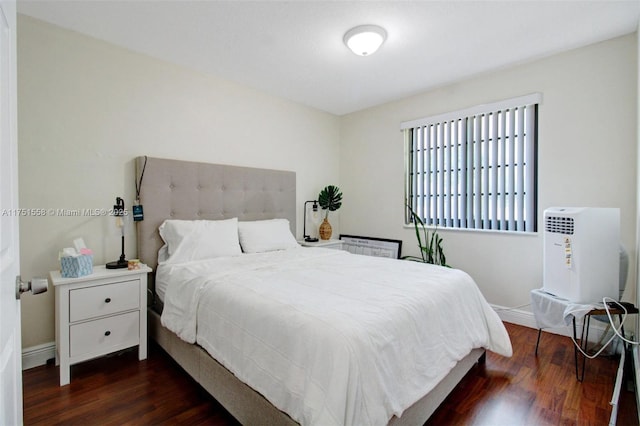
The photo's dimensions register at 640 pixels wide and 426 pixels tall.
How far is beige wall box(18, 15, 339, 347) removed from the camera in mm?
2174

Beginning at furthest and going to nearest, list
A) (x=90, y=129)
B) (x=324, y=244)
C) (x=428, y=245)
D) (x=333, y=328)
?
(x=324, y=244) < (x=428, y=245) < (x=90, y=129) < (x=333, y=328)

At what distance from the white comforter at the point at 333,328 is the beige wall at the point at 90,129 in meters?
0.86

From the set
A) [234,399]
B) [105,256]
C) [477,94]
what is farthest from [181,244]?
[477,94]

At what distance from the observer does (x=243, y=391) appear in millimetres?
1470

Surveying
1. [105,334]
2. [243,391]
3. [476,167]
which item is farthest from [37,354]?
[476,167]

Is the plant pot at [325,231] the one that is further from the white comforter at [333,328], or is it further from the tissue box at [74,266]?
the tissue box at [74,266]

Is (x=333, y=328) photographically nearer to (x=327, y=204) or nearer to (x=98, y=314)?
(x=98, y=314)

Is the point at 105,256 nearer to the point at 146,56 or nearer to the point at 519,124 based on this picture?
the point at 146,56

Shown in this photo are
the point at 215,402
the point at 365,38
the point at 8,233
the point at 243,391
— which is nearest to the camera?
the point at 8,233

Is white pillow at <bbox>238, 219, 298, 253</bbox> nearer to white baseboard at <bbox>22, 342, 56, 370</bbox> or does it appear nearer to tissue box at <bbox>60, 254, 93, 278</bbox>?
tissue box at <bbox>60, 254, 93, 278</bbox>

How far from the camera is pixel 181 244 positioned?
2.51m

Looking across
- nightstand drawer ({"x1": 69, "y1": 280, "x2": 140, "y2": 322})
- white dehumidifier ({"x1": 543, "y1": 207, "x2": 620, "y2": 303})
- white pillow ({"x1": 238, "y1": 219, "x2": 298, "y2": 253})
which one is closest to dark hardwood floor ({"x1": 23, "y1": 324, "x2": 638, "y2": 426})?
nightstand drawer ({"x1": 69, "y1": 280, "x2": 140, "y2": 322})

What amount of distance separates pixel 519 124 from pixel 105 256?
12.6ft

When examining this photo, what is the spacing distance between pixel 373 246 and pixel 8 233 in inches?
143
